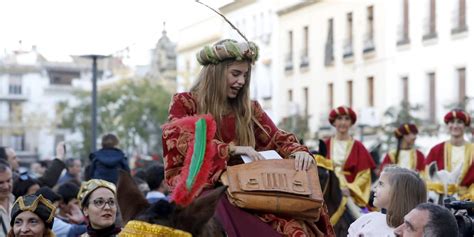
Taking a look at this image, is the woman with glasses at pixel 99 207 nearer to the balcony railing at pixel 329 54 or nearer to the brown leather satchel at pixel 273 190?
the brown leather satchel at pixel 273 190

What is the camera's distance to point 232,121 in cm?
652

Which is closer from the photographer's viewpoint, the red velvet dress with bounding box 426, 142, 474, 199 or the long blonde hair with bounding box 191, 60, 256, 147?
the long blonde hair with bounding box 191, 60, 256, 147

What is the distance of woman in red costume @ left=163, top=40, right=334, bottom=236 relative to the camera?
6.11 metres

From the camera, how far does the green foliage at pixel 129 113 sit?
223ft

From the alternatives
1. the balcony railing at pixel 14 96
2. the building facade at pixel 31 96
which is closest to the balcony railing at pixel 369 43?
the building facade at pixel 31 96

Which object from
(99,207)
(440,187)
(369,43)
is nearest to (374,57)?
(369,43)

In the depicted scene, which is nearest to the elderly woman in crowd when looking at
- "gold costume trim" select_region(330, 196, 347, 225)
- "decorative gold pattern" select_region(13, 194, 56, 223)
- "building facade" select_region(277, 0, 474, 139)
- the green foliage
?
"decorative gold pattern" select_region(13, 194, 56, 223)

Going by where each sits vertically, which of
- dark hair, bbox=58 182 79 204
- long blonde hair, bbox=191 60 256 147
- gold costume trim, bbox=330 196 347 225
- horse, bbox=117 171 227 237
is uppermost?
long blonde hair, bbox=191 60 256 147

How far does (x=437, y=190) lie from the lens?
1200cm

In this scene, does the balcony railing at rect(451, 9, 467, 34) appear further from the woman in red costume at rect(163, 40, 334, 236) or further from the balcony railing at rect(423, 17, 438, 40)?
the woman in red costume at rect(163, 40, 334, 236)

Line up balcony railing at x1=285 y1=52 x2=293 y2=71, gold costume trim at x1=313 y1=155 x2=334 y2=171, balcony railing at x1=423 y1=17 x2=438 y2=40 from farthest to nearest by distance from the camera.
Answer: balcony railing at x1=285 y1=52 x2=293 y2=71, balcony railing at x1=423 y1=17 x2=438 y2=40, gold costume trim at x1=313 y1=155 x2=334 y2=171

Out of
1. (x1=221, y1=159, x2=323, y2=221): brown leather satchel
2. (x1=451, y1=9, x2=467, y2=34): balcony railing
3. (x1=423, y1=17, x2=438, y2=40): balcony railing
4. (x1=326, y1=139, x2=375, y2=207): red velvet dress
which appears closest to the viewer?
(x1=221, y1=159, x2=323, y2=221): brown leather satchel

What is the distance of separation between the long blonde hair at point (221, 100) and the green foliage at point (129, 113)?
5880 centimetres

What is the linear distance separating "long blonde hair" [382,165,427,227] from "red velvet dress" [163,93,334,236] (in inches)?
49.1
